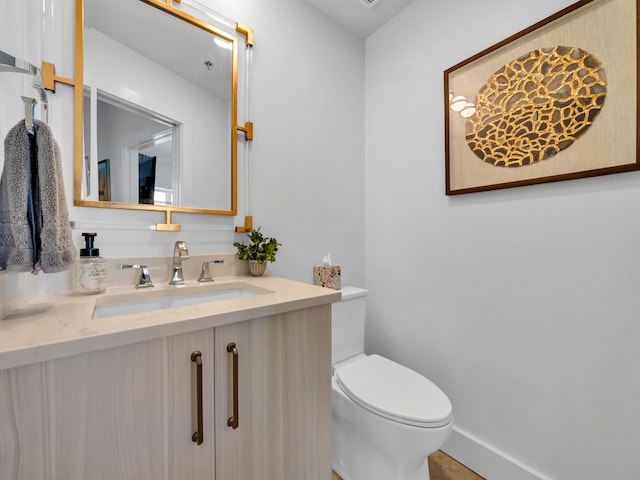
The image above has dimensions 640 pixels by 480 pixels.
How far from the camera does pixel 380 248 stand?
69.1 inches

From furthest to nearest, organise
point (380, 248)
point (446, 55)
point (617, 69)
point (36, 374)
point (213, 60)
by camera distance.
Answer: point (380, 248), point (446, 55), point (213, 60), point (617, 69), point (36, 374)

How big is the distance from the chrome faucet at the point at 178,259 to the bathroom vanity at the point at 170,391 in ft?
0.83

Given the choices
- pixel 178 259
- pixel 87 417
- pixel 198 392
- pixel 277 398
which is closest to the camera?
pixel 87 417

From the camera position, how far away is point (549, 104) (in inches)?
42.2

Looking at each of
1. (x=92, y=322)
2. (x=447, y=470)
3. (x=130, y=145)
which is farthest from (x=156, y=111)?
(x=447, y=470)

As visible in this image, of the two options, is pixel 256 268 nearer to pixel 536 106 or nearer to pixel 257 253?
pixel 257 253

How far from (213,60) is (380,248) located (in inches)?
52.9

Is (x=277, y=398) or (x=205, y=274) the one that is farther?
(x=205, y=274)

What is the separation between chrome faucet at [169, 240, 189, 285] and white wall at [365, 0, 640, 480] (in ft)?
3.76

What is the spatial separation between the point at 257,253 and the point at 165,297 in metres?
0.41

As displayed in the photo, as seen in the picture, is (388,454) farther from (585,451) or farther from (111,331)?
(111,331)

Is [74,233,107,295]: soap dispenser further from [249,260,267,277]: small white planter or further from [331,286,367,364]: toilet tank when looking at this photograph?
[331,286,367,364]: toilet tank

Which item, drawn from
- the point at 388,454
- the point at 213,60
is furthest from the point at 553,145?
the point at 213,60

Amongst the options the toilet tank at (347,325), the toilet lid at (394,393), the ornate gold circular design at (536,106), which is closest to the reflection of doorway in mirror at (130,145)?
the toilet tank at (347,325)
